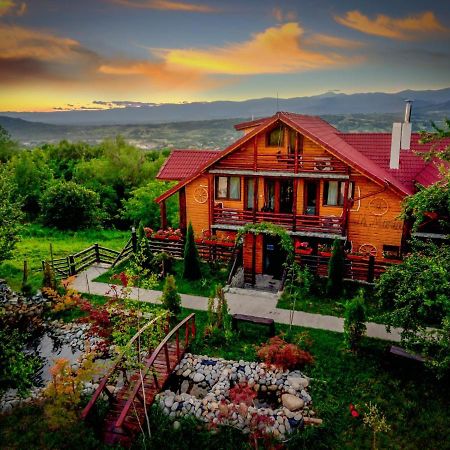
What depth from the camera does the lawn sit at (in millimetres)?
9391

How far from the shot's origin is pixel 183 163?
2327cm

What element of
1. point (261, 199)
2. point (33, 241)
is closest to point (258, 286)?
point (261, 199)

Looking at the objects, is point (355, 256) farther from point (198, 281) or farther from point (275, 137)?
point (198, 281)

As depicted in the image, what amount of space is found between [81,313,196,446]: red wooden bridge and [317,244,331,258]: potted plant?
8493 mm

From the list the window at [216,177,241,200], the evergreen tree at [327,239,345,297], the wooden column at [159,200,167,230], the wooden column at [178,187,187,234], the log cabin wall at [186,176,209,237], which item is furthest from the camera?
the wooden column at [159,200,167,230]

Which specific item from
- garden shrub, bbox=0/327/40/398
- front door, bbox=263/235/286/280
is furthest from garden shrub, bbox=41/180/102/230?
garden shrub, bbox=0/327/40/398

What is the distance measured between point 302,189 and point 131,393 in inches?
507

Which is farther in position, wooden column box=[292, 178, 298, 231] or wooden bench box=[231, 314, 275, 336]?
wooden column box=[292, 178, 298, 231]

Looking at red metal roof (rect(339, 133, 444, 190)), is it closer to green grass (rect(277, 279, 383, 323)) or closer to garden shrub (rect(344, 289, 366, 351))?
green grass (rect(277, 279, 383, 323))

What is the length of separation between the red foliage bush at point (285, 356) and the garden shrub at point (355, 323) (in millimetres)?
1457

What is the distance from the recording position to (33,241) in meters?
28.5

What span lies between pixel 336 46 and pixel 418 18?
8.61 meters

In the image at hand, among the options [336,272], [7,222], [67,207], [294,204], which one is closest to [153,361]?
[7,222]

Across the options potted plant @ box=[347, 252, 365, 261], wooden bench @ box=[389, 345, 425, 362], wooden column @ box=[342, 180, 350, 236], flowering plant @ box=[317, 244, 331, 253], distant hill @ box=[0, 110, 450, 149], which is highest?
distant hill @ box=[0, 110, 450, 149]
